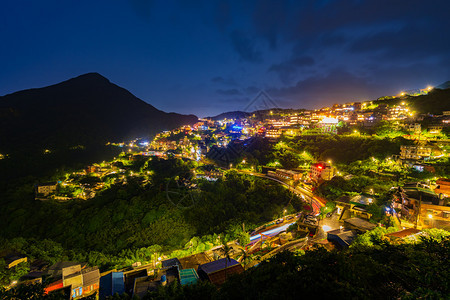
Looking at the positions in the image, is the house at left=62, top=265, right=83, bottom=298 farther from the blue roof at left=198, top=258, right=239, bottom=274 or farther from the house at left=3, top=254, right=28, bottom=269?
the blue roof at left=198, top=258, right=239, bottom=274

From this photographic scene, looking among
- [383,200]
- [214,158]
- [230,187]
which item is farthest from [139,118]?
[383,200]

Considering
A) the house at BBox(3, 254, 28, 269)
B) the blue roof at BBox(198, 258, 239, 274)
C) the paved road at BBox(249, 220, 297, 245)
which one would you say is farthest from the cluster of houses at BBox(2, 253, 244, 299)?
the paved road at BBox(249, 220, 297, 245)

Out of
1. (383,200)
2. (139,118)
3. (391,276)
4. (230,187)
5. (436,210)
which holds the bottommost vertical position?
(230,187)

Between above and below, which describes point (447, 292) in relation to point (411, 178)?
above

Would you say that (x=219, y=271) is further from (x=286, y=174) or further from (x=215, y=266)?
(x=286, y=174)

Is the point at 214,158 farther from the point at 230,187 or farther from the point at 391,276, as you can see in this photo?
the point at 391,276

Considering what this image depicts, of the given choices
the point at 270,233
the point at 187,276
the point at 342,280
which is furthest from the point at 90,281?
the point at 342,280

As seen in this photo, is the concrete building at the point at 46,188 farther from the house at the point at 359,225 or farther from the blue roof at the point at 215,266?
the house at the point at 359,225
